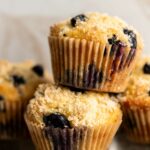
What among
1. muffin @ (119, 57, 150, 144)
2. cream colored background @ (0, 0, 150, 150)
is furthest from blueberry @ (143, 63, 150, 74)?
cream colored background @ (0, 0, 150, 150)

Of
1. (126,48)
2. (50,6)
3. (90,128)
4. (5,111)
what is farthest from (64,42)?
(50,6)

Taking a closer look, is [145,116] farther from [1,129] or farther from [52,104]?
[1,129]

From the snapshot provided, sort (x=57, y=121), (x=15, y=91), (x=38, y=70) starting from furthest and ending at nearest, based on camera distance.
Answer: (x=38, y=70)
(x=15, y=91)
(x=57, y=121)

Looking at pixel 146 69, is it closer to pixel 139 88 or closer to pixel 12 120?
pixel 139 88

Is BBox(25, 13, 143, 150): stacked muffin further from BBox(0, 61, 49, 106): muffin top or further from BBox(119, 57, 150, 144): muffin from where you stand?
BBox(0, 61, 49, 106): muffin top

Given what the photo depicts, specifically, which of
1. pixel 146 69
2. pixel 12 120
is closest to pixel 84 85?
pixel 146 69

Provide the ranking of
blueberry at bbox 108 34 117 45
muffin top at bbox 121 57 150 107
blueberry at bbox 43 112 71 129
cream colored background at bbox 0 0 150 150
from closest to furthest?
1. blueberry at bbox 43 112 71 129
2. blueberry at bbox 108 34 117 45
3. muffin top at bbox 121 57 150 107
4. cream colored background at bbox 0 0 150 150
